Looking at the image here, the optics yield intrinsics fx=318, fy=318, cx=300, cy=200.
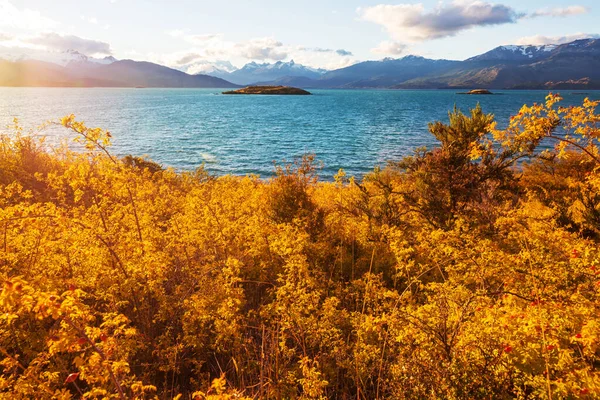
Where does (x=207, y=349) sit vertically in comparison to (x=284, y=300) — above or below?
below

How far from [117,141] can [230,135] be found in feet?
50.7

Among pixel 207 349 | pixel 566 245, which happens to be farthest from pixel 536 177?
pixel 207 349

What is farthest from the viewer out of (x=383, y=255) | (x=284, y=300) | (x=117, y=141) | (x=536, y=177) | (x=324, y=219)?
(x=117, y=141)

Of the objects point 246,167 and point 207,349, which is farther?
point 246,167

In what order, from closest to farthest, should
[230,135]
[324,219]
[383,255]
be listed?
[383,255], [324,219], [230,135]

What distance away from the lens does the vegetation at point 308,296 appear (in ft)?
11.6

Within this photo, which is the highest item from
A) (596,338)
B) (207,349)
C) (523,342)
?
(596,338)

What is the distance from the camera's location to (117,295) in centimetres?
566

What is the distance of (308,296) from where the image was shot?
5008 millimetres

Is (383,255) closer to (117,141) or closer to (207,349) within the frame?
(207,349)

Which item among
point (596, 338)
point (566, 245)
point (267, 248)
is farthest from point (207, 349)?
point (566, 245)

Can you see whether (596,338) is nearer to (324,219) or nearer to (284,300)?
(284,300)

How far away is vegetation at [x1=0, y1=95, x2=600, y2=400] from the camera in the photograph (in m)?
3.54

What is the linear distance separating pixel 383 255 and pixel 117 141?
4372 cm
